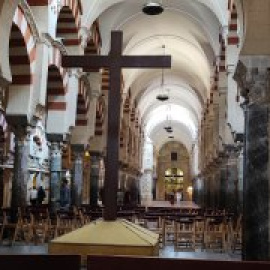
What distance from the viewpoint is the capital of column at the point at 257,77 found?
293 inches

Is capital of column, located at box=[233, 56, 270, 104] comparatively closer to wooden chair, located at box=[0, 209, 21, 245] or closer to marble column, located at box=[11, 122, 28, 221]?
wooden chair, located at box=[0, 209, 21, 245]

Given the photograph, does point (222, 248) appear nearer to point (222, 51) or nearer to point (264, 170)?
point (264, 170)

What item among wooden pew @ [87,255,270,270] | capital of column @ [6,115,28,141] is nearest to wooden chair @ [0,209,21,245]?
Result: capital of column @ [6,115,28,141]

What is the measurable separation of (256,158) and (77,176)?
36.1ft

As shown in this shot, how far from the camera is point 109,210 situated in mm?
5238

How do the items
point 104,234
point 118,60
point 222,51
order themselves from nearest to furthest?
point 104,234 < point 118,60 < point 222,51

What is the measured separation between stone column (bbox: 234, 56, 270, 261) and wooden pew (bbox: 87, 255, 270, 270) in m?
3.41

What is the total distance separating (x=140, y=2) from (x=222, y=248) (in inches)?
431

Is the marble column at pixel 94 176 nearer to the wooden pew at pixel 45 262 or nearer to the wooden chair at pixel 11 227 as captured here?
the wooden chair at pixel 11 227

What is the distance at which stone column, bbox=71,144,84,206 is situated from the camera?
1709 centimetres

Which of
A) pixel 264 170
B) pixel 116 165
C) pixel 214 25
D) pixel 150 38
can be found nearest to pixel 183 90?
pixel 150 38

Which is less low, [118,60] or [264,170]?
[118,60]

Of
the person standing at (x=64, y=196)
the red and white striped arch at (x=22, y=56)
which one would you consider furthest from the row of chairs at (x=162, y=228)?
the person standing at (x=64, y=196)

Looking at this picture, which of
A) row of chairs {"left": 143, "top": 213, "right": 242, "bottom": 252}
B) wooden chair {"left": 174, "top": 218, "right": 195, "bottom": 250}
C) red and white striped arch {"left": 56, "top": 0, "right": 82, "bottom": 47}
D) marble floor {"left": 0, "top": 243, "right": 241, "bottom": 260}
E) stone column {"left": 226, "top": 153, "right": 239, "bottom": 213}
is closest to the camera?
marble floor {"left": 0, "top": 243, "right": 241, "bottom": 260}
